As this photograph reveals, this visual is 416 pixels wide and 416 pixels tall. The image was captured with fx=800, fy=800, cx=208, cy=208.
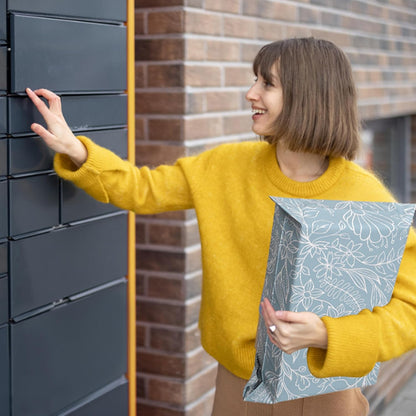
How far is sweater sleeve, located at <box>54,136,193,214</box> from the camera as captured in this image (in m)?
2.06

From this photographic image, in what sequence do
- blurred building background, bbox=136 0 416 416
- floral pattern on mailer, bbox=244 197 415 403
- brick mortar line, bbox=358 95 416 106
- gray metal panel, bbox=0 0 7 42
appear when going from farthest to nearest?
brick mortar line, bbox=358 95 416 106 → blurred building background, bbox=136 0 416 416 → gray metal panel, bbox=0 0 7 42 → floral pattern on mailer, bbox=244 197 415 403

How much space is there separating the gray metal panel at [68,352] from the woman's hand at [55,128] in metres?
0.42

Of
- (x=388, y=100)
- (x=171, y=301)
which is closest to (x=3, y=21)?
(x=171, y=301)

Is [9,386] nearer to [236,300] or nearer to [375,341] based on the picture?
[236,300]

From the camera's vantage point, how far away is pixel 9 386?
193 centimetres

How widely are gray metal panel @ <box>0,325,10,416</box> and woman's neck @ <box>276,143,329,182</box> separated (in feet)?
2.75

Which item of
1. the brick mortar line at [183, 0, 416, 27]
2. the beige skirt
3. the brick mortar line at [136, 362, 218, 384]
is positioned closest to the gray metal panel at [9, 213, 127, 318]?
the beige skirt

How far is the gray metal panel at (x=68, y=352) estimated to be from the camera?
198 cm

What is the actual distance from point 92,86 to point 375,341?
3.22ft

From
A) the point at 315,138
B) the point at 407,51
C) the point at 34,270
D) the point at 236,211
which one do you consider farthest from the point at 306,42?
the point at 407,51

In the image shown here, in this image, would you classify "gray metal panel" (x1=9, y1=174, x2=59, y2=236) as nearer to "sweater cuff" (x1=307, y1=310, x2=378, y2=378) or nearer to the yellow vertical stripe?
the yellow vertical stripe

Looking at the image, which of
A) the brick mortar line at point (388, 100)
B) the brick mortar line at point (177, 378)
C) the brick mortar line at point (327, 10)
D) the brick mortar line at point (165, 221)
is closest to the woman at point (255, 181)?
the brick mortar line at point (165, 221)

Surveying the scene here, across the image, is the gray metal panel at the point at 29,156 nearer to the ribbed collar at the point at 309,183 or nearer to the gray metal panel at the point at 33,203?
the gray metal panel at the point at 33,203

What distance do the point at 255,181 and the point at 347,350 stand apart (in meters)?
0.57
